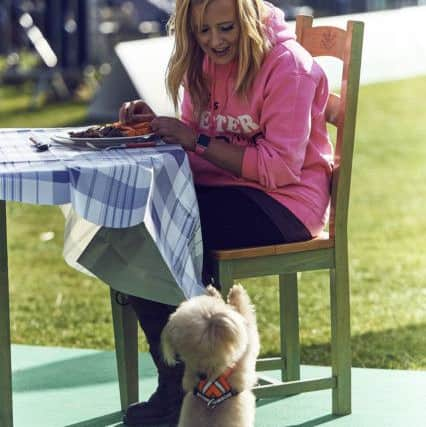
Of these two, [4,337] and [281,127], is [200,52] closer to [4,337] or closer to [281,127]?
[281,127]

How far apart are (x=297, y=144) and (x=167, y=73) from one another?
55cm

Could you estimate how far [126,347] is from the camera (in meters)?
3.80

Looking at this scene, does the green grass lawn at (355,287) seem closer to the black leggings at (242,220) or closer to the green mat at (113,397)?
the green mat at (113,397)

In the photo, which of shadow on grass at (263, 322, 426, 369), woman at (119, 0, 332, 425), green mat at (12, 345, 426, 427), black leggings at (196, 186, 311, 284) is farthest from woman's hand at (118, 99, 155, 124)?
shadow on grass at (263, 322, 426, 369)

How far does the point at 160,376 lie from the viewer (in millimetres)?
3658

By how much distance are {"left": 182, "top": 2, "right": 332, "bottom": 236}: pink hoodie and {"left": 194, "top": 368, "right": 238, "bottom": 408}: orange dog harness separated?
0.74 meters

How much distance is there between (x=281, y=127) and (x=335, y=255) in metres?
0.49

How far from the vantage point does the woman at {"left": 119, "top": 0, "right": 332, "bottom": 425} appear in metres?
3.42

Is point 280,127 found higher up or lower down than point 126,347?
higher up

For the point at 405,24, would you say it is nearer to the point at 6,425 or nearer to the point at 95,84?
the point at 6,425

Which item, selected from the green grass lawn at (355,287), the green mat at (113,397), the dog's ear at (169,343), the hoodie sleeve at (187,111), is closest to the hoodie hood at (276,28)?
the hoodie sleeve at (187,111)

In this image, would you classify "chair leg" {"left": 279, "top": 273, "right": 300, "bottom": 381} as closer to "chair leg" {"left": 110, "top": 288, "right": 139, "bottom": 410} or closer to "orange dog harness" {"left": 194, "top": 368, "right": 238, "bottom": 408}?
"chair leg" {"left": 110, "top": 288, "right": 139, "bottom": 410}

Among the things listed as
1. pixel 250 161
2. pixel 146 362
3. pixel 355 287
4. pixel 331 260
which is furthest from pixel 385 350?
pixel 250 161

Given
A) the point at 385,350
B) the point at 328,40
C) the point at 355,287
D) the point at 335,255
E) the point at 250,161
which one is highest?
the point at 328,40
